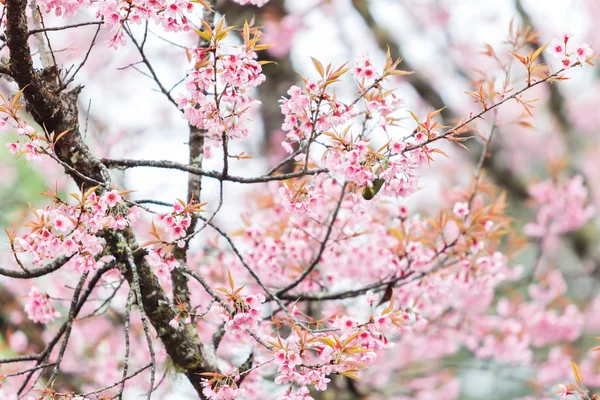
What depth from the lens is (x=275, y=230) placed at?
3.20 meters

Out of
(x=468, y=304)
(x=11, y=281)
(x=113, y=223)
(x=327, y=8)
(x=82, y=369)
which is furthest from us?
(x=327, y=8)

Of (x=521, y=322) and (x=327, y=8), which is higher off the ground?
(x=327, y=8)

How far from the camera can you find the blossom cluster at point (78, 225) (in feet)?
6.04

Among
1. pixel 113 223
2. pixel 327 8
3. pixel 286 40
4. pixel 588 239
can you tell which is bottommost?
pixel 113 223

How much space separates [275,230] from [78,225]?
1.44 m

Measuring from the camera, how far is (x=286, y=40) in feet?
18.6

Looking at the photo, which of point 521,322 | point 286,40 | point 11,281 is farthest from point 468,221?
point 11,281

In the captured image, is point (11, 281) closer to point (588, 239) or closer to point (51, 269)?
point (51, 269)

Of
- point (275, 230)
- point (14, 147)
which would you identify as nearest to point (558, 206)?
point (275, 230)

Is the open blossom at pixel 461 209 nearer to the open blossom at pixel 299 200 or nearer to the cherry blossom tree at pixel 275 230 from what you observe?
the cherry blossom tree at pixel 275 230

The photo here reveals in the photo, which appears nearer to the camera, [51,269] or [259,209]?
[51,269]

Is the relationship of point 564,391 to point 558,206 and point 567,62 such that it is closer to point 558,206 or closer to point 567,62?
point 567,62

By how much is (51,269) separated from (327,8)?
5.51 m

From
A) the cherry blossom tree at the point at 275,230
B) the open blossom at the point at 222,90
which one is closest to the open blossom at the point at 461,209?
the cherry blossom tree at the point at 275,230
